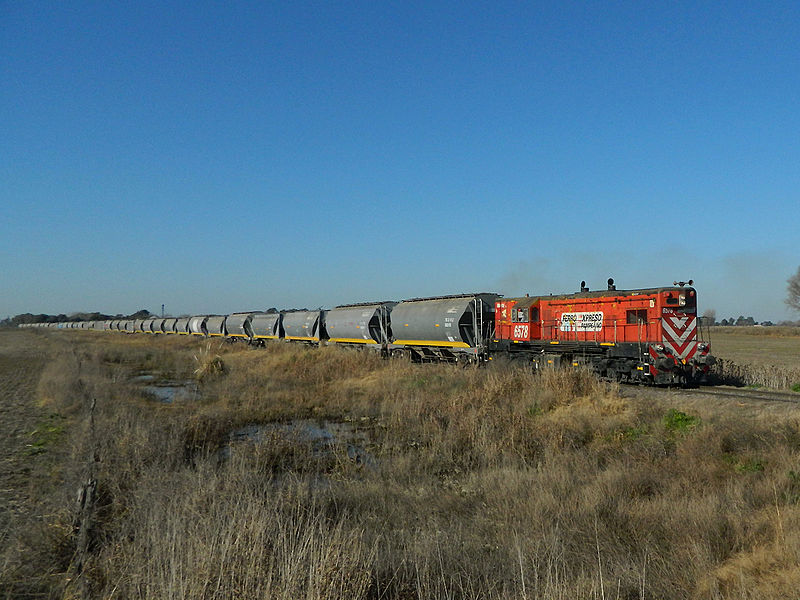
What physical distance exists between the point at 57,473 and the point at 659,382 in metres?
16.5

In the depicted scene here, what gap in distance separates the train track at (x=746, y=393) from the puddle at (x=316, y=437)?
10302 millimetres

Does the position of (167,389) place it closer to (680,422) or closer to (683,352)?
(680,422)

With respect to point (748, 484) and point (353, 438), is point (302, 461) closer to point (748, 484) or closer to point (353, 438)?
point (353, 438)

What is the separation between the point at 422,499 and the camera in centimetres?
809

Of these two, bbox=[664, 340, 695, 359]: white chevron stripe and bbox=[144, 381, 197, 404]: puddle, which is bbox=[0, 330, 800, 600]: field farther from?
bbox=[144, 381, 197, 404]: puddle

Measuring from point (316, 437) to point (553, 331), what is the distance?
11836mm

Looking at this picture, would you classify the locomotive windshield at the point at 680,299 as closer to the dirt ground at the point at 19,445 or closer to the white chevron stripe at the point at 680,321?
the white chevron stripe at the point at 680,321

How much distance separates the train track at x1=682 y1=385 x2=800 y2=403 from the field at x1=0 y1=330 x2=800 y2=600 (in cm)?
137

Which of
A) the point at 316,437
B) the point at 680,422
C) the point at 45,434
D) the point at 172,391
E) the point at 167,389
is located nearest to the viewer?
the point at 680,422

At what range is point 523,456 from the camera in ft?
32.6

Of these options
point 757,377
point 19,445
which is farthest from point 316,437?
point 757,377

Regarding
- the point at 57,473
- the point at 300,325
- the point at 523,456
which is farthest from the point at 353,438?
the point at 300,325

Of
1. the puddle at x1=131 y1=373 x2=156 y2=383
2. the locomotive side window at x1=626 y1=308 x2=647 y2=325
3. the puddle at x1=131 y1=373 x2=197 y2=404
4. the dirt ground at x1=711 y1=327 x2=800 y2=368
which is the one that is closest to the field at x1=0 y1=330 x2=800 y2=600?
A: the puddle at x1=131 y1=373 x2=197 y2=404

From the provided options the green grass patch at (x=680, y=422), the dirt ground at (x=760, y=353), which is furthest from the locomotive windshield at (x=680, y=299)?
the dirt ground at (x=760, y=353)
